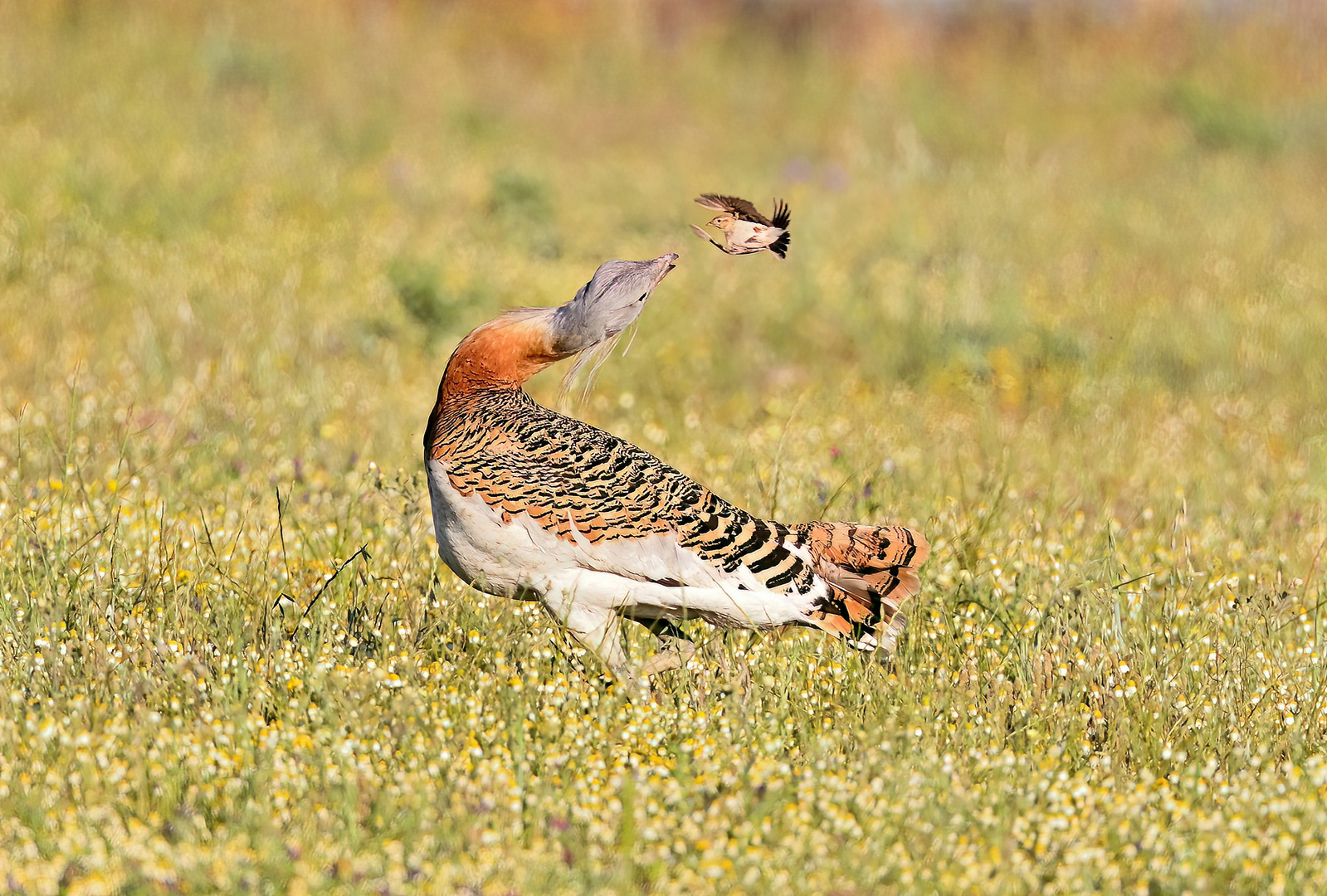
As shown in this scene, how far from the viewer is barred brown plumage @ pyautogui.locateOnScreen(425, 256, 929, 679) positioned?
3598mm

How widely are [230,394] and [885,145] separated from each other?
25.8 feet

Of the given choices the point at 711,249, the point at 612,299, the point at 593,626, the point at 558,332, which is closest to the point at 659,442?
the point at 558,332

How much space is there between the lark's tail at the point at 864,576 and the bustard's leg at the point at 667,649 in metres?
0.38

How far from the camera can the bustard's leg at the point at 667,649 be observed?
3742 millimetres

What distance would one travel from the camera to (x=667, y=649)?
3.89m

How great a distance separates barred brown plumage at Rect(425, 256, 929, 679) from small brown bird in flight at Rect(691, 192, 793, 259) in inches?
9.2

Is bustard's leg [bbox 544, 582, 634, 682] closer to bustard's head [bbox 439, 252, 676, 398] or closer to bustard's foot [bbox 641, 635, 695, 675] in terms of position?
bustard's foot [bbox 641, 635, 695, 675]

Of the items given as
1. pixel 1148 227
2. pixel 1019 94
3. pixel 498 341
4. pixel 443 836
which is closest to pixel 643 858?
pixel 443 836

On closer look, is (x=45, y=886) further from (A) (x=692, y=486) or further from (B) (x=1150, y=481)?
(B) (x=1150, y=481)

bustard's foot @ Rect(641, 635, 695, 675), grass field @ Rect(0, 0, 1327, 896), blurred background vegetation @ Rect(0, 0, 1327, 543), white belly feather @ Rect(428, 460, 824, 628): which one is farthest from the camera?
blurred background vegetation @ Rect(0, 0, 1327, 543)

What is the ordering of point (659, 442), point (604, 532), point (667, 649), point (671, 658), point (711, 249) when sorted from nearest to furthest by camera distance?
point (604, 532), point (671, 658), point (667, 649), point (659, 442), point (711, 249)

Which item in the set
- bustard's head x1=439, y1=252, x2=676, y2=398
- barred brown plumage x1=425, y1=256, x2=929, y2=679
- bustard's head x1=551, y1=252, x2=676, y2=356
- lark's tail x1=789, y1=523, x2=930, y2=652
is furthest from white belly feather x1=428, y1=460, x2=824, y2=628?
bustard's head x1=551, y1=252, x2=676, y2=356

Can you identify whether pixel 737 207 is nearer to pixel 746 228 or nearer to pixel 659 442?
pixel 746 228

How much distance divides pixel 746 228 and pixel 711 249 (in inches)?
216
